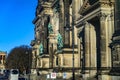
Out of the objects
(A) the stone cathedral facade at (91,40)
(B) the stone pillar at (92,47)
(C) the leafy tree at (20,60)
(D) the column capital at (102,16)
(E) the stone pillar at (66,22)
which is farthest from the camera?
(C) the leafy tree at (20,60)

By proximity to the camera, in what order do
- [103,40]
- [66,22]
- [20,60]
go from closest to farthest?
[103,40], [66,22], [20,60]

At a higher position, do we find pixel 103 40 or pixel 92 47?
pixel 103 40

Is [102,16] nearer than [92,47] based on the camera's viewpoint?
Yes

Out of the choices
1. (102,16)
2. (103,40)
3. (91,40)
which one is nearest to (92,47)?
(91,40)

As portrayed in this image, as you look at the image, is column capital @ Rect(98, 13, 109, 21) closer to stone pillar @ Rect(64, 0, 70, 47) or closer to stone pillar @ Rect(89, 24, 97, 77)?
stone pillar @ Rect(89, 24, 97, 77)

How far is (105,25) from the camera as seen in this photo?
1702 inches

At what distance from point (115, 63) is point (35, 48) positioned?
202 ft

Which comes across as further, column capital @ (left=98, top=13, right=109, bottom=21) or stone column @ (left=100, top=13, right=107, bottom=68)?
column capital @ (left=98, top=13, right=109, bottom=21)

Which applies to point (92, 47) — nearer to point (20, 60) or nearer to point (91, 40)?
point (91, 40)

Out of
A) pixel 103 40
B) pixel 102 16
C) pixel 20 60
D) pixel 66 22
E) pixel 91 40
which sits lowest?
pixel 20 60

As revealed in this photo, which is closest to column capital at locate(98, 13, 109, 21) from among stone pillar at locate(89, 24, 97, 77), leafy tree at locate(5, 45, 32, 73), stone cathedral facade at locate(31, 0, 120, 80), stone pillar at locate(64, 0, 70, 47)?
stone cathedral facade at locate(31, 0, 120, 80)

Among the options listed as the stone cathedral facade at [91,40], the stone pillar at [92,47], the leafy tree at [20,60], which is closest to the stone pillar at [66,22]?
the stone cathedral facade at [91,40]

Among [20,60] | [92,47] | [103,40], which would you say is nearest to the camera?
[103,40]

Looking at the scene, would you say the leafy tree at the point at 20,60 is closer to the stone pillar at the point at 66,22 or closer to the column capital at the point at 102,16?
the stone pillar at the point at 66,22
